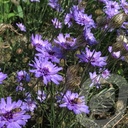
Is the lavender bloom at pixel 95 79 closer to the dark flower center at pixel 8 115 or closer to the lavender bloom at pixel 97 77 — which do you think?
the lavender bloom at pixel 97 77

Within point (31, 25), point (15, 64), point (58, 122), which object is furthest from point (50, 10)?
point (58, 122)

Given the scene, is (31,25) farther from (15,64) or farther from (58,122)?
(58,122)

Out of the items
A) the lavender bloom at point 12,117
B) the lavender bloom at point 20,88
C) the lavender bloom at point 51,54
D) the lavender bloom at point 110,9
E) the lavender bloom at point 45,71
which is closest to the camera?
the lavender bloom at point 12,117

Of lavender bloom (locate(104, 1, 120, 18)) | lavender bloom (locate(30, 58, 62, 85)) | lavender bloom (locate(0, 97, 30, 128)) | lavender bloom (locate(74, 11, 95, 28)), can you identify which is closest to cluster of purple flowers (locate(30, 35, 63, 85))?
lavender bloom (locate(30, 58, 62, 85))

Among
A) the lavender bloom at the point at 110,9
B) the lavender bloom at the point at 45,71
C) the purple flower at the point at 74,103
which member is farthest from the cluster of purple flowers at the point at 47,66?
the lavender bloom at the point at 110,9

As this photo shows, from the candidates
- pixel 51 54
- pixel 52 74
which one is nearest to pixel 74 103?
pixel 52 74

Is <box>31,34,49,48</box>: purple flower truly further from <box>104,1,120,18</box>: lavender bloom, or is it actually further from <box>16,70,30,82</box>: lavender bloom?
Answer: <box>104,1,120,18</box>: lavender bloom

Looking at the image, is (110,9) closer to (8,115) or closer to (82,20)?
(82,20)

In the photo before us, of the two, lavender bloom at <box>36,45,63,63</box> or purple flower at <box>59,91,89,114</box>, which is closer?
purple flower at <box>59,91,89,114</box>
